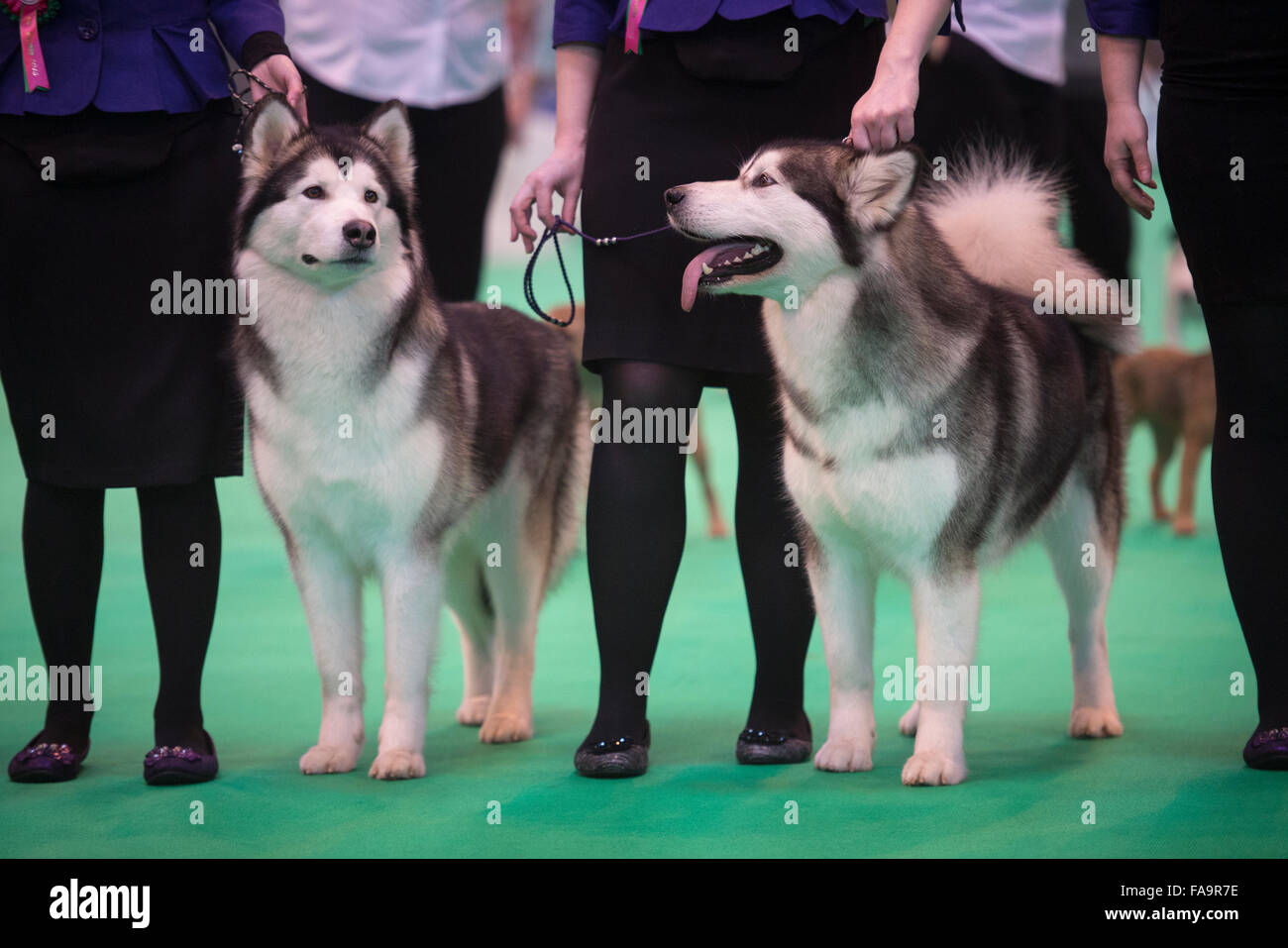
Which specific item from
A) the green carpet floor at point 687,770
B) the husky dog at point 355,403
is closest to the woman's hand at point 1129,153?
the green carpet floor at point 687,770

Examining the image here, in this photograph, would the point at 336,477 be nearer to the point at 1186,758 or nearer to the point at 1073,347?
the point at 1073,347

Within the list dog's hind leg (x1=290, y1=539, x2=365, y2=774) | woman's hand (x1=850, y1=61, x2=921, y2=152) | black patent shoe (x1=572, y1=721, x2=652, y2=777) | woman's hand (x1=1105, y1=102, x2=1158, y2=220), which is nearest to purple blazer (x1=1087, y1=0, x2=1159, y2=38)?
woman's hand (x1=1105, y1=102, x2=1158, y2=220)

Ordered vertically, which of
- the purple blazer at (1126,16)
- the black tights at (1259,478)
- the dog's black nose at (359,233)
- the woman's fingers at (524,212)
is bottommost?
the black tights at (1259,478)

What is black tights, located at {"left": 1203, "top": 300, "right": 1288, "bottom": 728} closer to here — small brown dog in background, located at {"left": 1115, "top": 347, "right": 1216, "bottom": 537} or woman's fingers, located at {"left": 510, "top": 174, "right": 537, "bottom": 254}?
woman's fingers, located at {"left": 510, "top": 174, "right": 537, "bottom": 254}

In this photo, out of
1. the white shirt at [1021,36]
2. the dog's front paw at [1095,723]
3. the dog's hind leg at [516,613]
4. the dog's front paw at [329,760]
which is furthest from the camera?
the white shirt at [1021,36]

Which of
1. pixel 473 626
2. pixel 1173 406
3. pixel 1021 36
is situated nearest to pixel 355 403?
pixel 473 626

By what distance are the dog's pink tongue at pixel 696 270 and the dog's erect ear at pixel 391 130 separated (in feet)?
2.25

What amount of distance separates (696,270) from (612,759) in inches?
36.8

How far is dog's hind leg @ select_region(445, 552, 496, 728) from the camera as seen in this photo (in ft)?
11.3

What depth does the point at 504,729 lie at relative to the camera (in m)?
3.23

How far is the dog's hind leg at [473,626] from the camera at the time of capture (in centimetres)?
344

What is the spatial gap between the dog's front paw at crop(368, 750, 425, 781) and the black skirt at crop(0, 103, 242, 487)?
0.66 metres

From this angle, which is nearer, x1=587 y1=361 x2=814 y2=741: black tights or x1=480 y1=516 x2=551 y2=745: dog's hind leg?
x1=587 y1=361 x2=814 y2=741: black tights

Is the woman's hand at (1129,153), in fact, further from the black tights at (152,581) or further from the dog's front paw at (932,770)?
the black tights at (152,581)
